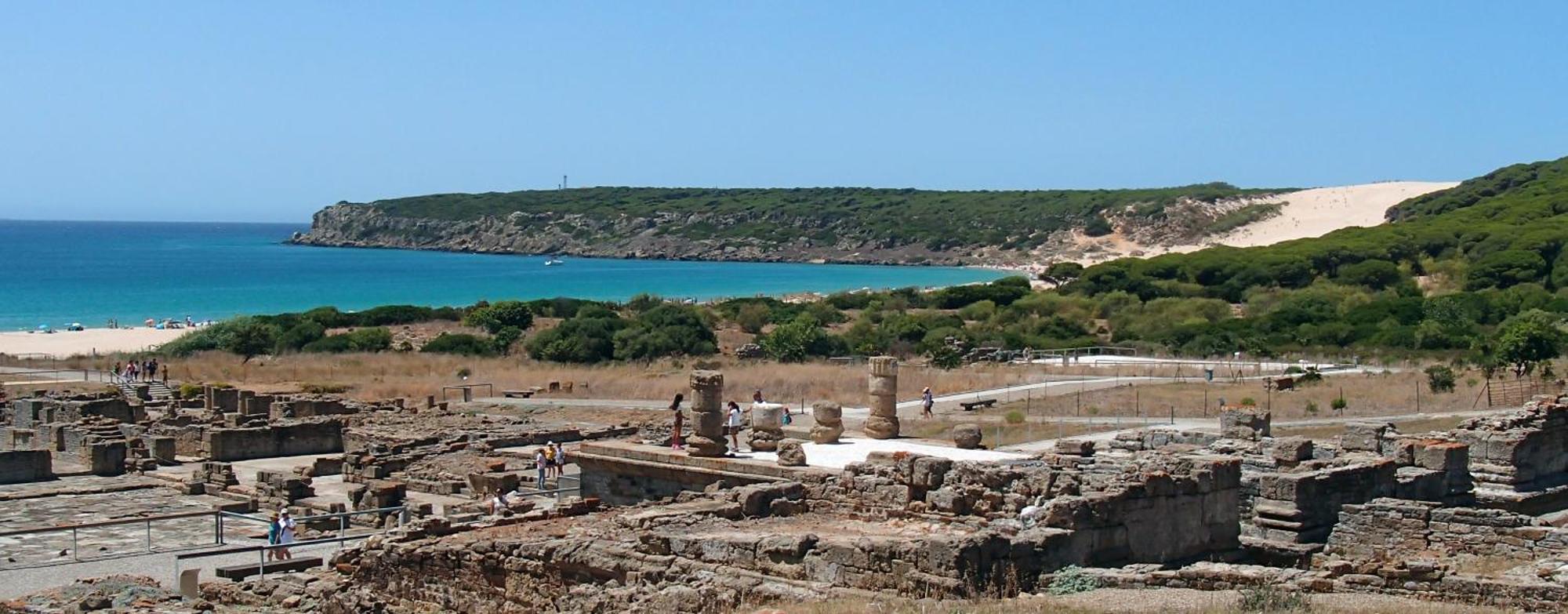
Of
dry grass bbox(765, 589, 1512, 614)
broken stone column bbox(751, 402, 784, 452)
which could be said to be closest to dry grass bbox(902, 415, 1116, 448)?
broken stone column bbox(751, 402, 784, 452)

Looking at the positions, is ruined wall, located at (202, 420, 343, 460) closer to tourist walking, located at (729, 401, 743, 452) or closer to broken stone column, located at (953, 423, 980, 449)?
tourist walking, located at (729, 401, 743, 452)

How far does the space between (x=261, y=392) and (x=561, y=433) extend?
1413cm

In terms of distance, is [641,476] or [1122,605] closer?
[1122,605]

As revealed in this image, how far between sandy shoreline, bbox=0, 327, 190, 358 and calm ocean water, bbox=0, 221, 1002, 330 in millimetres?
11052

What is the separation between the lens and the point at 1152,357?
163ft

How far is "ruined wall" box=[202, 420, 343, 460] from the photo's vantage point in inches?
1433

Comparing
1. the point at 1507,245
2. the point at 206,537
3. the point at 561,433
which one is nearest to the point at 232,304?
the point at 1507,245

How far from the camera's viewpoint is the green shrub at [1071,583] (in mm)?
13727

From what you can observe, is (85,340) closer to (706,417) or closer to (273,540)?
(273,540)

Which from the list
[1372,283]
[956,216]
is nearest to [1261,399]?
[1372,283]

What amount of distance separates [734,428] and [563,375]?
2893 cm

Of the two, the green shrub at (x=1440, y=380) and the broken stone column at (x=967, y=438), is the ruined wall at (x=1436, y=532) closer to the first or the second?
the broken stone column at (x=967, y=438)

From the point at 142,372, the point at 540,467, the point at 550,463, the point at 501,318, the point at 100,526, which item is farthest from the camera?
the point at 501,318

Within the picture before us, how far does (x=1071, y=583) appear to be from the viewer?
13930 millimetres
